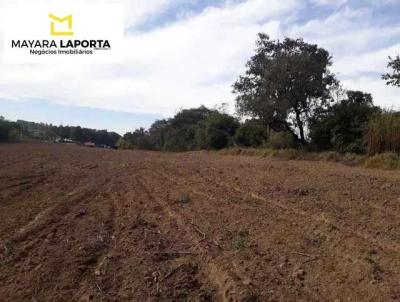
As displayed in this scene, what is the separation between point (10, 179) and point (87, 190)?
8.55 ft

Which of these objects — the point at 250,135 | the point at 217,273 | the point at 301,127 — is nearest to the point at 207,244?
the point at 217,273

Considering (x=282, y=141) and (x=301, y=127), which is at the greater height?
(x=301, y=127)

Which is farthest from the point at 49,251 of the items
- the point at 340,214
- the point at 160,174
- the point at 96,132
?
the point at 96,132

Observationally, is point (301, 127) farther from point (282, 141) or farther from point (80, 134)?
point (80, 134)

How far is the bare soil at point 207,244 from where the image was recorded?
396 centimetres

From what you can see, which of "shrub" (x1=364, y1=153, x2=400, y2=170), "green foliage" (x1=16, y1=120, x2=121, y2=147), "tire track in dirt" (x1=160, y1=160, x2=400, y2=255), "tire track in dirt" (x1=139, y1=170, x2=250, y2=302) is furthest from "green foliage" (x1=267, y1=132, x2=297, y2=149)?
"green foliage" (x1=16, y1=120, x2=121, y2=147)

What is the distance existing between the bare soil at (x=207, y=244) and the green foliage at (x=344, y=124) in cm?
856

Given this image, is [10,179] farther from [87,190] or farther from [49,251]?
[49,251]

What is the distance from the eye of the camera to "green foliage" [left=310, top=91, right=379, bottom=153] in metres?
17.0

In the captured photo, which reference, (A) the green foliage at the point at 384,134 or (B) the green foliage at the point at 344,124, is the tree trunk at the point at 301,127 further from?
(A) the green foliage at the point at 384,134

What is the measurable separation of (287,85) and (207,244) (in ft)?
51.6

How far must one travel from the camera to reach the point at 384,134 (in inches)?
561

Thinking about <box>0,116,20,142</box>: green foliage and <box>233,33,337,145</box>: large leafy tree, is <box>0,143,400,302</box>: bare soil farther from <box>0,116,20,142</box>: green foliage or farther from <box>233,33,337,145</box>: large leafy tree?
<box>0,116,20,142</box>: green foliage

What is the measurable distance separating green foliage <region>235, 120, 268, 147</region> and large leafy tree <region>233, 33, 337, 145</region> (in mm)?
2630
